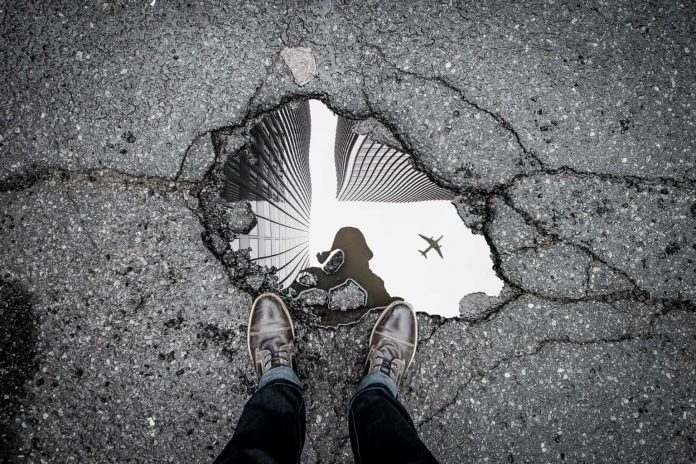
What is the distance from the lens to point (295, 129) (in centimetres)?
253

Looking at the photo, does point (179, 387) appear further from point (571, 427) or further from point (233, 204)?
point (571, 427)

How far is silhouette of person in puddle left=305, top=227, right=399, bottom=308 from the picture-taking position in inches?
96.0

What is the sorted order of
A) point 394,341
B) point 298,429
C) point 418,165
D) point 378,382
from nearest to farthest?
point 298,429 → point 378,382 → point 394,341 → point 418,165

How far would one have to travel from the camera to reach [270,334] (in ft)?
7.16

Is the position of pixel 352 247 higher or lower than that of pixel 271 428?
higher

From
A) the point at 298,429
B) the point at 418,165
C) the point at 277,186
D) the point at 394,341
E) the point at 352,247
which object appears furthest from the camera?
the point at 277,186

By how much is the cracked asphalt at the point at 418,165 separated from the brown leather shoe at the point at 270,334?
0.29 ft

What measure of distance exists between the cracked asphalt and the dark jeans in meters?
0.27

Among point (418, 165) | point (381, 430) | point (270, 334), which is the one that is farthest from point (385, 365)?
point (418, 165)

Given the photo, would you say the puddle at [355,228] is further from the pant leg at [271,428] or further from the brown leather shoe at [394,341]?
the pant leg at [271,428]

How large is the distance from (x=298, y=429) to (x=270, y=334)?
0.54 m

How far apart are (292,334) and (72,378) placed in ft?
4.40

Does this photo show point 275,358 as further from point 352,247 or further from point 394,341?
point 352,247

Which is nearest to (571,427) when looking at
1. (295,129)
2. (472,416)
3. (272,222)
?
(472,416)
